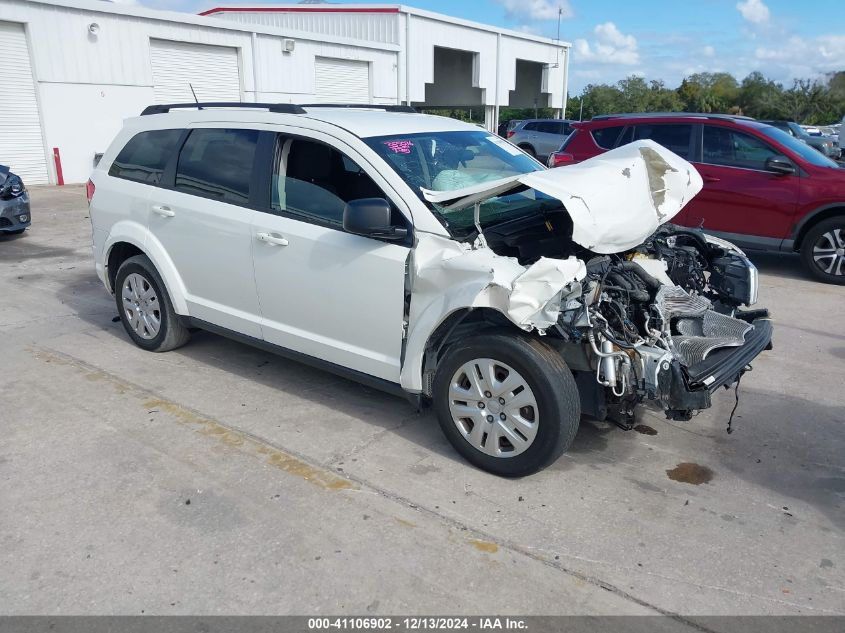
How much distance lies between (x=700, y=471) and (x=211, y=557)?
2628 millimetres

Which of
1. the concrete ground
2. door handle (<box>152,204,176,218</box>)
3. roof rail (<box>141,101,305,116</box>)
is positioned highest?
roof rail (<box>141,101,305,116</box>)

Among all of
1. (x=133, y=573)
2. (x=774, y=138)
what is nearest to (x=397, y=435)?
(x=133, y=573)

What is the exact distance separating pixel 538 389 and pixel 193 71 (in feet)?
67.3

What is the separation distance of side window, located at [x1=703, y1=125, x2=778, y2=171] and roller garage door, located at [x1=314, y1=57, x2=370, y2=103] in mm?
18865

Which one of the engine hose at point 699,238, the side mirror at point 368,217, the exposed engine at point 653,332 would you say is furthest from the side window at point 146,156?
the engine hose at point 699,238

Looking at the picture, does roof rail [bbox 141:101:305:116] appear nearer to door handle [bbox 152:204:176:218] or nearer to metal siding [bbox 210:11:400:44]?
door handle [bbox 152:204:176:218]

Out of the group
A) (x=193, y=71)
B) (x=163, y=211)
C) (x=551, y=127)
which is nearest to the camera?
(x=163, y=211)

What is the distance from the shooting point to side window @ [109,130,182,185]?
532 centimetres

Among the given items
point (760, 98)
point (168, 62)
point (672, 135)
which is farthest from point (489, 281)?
point (760, 98)

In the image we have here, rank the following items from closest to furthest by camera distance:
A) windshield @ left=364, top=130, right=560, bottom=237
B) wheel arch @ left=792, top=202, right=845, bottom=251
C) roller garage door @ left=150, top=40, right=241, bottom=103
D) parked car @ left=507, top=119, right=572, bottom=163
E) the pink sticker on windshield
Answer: windshield @ left=364, top=130, right=560, bottom=237 < the pink sticker on windshield < wheel arch @ left=792, top=202, right=845, bottom=251 < roller garage door @ left=150, top=40, right=241, bottom=103 < parked car @ left=507, top=119, right=572, bottom=163

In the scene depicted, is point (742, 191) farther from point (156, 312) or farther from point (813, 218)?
point (156, 312)

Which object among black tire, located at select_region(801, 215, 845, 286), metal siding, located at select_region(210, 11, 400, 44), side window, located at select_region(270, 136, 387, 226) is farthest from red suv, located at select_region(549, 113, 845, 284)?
metal siding, located at select_region(210, 11, 400, 44)

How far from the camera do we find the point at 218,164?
4922mm

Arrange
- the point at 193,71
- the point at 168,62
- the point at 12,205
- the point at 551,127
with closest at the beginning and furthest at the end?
the point at 12,205, the point at 168,62, the point at 193,71, the point at 551,127
